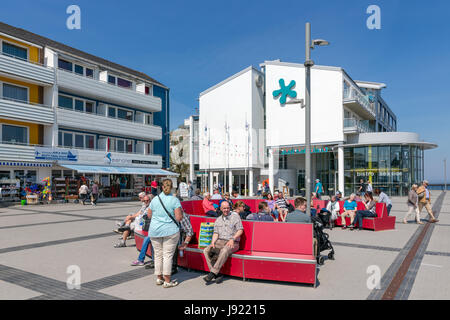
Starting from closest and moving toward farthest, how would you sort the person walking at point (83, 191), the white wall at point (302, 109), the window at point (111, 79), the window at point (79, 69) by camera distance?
the person walking at point (83, 191) → the window at point (79, 69) → the window at point (111, 79) → the white wall at point (302, 109)

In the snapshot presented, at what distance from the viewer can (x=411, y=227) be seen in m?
12.2

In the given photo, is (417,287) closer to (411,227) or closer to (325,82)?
(411,227)

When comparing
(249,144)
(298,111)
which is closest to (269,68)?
(298,111)

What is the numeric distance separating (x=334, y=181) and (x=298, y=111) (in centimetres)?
852

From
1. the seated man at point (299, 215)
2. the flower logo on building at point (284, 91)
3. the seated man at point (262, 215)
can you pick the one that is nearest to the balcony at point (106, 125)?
the flower logo on building at point (284, 91)

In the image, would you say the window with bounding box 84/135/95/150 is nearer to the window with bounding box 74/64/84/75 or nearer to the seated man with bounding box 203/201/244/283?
the window with bounding box 74/64/84/75

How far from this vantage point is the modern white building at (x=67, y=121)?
24069 millimetres

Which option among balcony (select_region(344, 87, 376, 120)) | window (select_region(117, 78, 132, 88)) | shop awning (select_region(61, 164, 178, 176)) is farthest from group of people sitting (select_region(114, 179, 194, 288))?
balcony (select_region(344, 87, 376, 120))

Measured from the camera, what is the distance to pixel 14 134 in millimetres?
24828

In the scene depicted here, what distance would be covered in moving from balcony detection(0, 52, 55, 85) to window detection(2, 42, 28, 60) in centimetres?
63

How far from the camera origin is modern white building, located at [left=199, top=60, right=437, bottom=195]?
3275 centimetres

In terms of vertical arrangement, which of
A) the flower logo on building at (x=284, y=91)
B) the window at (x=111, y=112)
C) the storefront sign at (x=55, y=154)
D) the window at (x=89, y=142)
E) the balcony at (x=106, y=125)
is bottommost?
the storefront sign at (x=55, y=154)

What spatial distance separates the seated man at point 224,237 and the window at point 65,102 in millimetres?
25658

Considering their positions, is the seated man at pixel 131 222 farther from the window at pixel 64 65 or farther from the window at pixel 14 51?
the window at pixel 64 65
